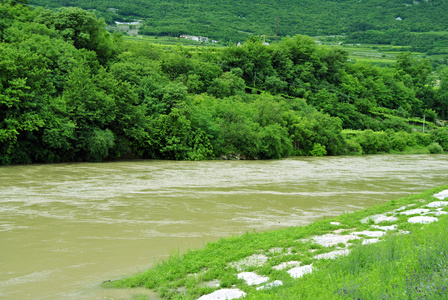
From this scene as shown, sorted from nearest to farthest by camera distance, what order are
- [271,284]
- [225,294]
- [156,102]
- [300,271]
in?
[225,294]
[271,284]
[300,271]
[156,102]

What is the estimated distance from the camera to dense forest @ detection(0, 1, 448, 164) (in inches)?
1363

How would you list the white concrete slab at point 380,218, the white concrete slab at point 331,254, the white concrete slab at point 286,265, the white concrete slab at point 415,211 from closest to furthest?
the white concrete slab at point 286,265
the white concrete slab at point 331,254
the white concrete slab at point 380,218
the white concrete slab at point 415,211

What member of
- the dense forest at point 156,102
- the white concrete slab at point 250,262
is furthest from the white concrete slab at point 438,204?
the dense forest at point 156,102

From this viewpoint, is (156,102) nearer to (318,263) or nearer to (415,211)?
(415,211)

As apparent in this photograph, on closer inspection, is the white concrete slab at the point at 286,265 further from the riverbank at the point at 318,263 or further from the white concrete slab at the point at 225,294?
the white concrete slab at the point at 225,294

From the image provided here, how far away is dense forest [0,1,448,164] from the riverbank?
84.2 ft

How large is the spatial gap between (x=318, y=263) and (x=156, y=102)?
3781cm

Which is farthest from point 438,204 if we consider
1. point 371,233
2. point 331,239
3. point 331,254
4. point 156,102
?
point 156,102

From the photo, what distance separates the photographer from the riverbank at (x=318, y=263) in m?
7.19

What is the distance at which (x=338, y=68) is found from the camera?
297ft

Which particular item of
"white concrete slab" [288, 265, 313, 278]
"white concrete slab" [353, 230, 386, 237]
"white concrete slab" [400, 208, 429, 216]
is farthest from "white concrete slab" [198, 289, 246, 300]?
"white concrete slab" [400, 208, 429, 216]

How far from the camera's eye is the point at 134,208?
2038 centimetres

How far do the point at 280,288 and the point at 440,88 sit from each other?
379 ft

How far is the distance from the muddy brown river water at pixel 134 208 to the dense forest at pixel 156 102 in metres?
3.17
